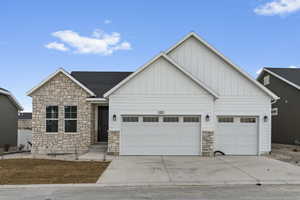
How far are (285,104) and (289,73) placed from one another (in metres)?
2.84

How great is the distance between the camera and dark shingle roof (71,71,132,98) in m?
17.0

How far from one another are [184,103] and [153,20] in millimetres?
6190

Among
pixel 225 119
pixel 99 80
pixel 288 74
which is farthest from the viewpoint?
pixel 288 74

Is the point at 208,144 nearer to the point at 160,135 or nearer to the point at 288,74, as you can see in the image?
the point at 160,135

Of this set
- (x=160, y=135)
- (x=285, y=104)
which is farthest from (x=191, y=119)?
(x=285, y=104)

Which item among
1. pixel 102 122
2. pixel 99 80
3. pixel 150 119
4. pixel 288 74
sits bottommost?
pixel 102 122

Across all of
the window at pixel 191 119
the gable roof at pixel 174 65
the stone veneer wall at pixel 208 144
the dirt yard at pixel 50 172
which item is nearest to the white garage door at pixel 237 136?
the stone veneer wall at pixel 208 144

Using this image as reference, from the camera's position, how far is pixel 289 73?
21.1m

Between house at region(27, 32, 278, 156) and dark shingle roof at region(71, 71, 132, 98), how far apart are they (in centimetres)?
49

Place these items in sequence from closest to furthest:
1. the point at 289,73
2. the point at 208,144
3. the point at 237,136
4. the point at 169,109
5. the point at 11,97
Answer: the point at 208,144, the point at 169,109, the point at 237,136, the point at 11,97, the point at 289,73

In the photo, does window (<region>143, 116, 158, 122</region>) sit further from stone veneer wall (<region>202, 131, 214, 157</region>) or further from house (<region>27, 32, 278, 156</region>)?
stone veneer wall (<region>202, 131, 214, 157</region>)

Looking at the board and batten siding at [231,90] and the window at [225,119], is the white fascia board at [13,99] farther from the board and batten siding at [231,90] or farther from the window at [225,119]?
the window at [225,119]

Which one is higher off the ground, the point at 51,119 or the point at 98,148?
the point at 51,119

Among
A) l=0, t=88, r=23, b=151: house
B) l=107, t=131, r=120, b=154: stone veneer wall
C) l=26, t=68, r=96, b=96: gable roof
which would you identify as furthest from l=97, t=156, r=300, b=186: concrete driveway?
l=0, t=88, r=23, b=151: house
